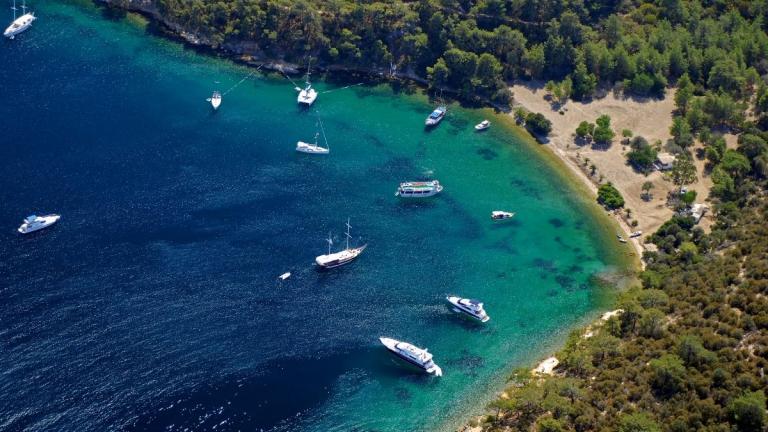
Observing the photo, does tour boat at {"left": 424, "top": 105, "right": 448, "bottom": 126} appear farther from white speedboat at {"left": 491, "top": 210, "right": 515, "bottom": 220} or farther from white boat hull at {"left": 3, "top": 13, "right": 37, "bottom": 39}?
white boat hull at {"left": 3, "top": 13, "right": 37, "bottom": 39}

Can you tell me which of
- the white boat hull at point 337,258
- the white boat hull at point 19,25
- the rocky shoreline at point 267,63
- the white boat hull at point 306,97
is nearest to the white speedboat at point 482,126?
the rocky shoreline at point 267,63

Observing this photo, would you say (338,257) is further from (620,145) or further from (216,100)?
(620,145)

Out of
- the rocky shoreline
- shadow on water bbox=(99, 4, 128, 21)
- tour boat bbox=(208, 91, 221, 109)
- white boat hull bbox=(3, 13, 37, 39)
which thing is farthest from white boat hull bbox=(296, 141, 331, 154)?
white boat hull bbox=(3, 13, 37, 39)

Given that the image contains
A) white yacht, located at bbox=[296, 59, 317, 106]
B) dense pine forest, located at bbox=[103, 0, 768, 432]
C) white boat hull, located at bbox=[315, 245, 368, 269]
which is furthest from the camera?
white yacht, located at bbox=[296, 59, 317, 106]

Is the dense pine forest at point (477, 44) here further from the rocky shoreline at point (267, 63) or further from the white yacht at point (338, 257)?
the white yacht at point (338, 257)

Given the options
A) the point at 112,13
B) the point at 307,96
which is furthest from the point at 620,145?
the point at 112,13

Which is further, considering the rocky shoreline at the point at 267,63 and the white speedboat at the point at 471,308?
the rocky shoreline at the point at 267,63

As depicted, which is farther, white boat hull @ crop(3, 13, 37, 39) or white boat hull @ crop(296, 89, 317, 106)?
white boat hull @ crop(3, 13, 37, 39)
